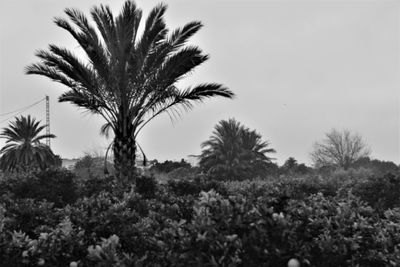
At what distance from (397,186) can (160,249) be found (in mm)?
7128

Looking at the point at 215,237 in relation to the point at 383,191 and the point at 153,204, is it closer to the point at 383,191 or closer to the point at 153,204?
the point at 153,204

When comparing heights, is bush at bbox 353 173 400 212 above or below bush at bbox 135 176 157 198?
below

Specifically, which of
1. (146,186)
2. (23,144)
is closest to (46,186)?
(146,186)

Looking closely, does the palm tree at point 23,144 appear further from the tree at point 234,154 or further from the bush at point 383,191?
the bush at point 383,191

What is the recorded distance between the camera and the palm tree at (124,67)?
1036cm

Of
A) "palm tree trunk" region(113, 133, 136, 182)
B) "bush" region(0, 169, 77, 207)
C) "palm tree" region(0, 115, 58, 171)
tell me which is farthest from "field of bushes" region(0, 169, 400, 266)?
"palm tree" region(0, 115, 58, 171)

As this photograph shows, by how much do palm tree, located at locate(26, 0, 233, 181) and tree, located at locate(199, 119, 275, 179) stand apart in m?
19.4

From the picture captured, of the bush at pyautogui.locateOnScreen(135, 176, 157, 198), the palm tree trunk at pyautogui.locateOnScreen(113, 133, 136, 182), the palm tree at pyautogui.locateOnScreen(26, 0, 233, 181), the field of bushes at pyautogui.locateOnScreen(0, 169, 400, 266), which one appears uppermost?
the palm tree at pyautogui.locateOnScreen(26, 0, 233, 181)

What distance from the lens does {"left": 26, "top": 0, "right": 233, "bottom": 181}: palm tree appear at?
34.0ft

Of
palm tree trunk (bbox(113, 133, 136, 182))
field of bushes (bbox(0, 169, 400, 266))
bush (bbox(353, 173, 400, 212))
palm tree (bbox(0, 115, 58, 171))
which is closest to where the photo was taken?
field of bushes (bbox(0, 169, 400, 266))

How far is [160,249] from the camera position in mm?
2812

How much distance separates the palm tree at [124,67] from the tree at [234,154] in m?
19.4

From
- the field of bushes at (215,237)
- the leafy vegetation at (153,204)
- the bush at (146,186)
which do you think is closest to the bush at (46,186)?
the leafy vegetation at (153,204)

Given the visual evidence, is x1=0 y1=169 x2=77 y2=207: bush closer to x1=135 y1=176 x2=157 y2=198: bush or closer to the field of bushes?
x1=135 y1=176 x2=157 y2=198: bush
